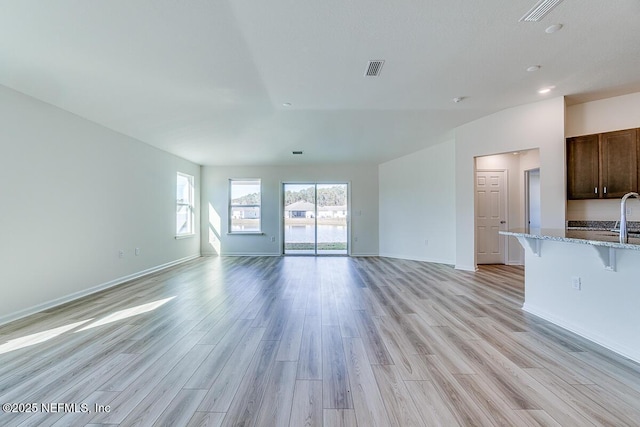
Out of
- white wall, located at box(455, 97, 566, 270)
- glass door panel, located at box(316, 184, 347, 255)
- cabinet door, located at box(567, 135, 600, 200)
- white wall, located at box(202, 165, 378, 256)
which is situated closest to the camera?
cabinet door, located at box(567, 135, 600, 200)

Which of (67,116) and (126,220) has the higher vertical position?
(67,116)

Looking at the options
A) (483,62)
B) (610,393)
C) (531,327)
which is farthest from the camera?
(483,62)

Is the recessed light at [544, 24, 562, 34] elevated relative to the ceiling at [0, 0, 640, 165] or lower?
elevated

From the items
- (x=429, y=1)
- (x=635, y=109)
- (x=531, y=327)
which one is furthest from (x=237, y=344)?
(x=635, y=109)

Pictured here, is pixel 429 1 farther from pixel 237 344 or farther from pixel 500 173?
pixel 500 173

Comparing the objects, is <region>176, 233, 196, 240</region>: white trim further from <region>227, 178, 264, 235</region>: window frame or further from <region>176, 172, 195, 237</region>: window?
<region>227, 178, 264, 235</region>: window frame

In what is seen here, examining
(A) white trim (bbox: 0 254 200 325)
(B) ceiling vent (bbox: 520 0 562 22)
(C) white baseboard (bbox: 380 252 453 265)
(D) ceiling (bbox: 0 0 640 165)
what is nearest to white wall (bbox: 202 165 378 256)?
(C) white baseboard (bbox: 380 252 453 265)

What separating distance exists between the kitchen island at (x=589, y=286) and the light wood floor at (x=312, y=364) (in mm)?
163

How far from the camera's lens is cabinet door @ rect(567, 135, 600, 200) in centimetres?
393

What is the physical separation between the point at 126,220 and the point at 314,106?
3756 millimetres

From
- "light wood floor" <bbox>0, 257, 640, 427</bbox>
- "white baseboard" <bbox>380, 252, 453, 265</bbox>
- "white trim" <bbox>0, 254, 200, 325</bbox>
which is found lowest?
"light wood floor" <bbox>0, 257, 640, 427</bbox>

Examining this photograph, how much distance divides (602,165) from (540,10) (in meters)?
2.98

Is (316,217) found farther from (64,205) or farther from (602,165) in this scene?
(602,165)

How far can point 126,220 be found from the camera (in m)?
4.72
